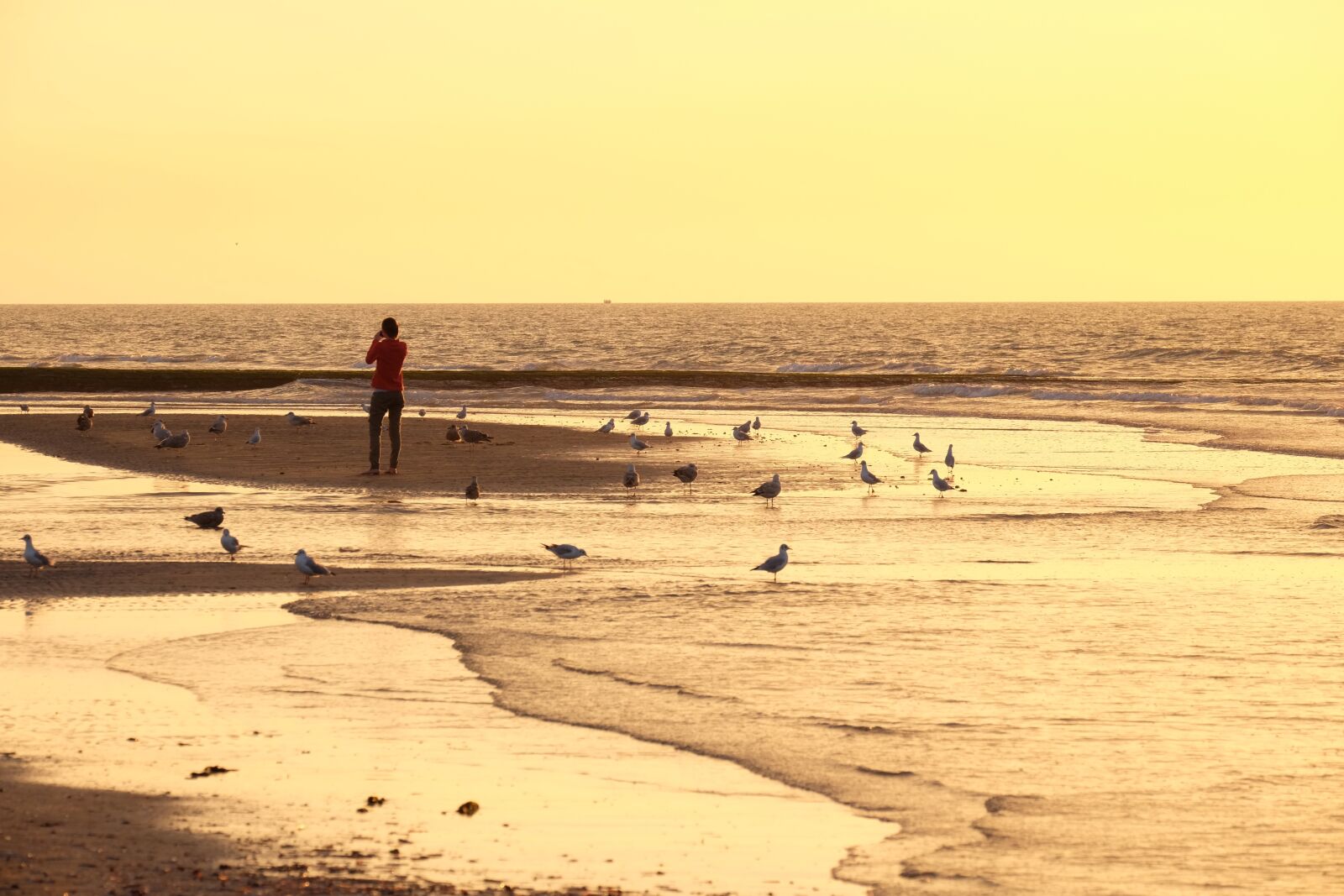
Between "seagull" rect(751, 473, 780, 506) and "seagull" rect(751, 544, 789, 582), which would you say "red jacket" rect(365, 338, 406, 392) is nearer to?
"seagull" rect(751, 473, 780, 506)

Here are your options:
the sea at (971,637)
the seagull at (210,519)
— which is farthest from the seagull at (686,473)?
the seagull at (210,519)

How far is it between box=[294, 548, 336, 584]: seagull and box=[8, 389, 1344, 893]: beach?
13 cm

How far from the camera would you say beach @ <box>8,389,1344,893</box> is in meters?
7.71

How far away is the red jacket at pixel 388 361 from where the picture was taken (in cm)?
2433

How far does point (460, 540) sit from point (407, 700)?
7780 millimetres

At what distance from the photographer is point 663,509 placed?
21641mm

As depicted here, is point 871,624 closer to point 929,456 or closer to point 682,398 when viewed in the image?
point 929,456

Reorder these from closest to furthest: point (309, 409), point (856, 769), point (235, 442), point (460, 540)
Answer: point (856, 769) < point (460, 540) < point (235, 442) < point (309, 409)

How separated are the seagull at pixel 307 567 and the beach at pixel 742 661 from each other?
13cm

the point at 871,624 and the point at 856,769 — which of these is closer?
the point at 856,769

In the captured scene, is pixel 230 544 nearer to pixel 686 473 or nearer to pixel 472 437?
pixel 686 473

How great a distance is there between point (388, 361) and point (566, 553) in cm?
923

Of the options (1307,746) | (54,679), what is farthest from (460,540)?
(1307,746)

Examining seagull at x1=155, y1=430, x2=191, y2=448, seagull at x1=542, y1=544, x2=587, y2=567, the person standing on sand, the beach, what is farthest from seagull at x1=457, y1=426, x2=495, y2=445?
seagull at x1=542, y1=544, x2=587, y2=567
